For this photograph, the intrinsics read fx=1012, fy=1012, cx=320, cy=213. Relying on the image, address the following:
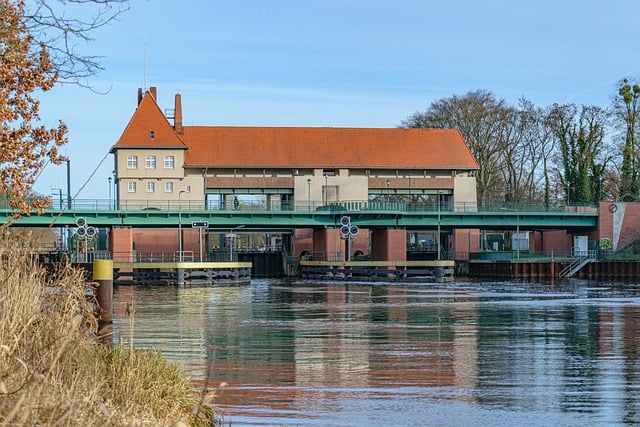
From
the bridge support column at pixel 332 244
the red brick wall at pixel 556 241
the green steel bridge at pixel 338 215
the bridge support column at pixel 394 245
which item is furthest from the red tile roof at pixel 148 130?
the red brick wall at pixel 556 241

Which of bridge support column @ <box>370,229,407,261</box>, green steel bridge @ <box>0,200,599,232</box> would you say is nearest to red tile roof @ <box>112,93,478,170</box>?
green steel bridge @ <box>0,200,599,232</box>

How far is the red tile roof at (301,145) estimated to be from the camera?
90188 millimetres

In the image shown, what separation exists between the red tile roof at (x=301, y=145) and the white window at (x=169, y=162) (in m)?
1.07

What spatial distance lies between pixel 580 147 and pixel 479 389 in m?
79.8

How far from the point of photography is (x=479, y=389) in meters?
15.8

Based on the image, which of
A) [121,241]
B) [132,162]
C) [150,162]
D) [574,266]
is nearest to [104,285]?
[121,241]

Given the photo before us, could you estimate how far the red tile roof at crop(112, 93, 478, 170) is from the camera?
90188 millimetres

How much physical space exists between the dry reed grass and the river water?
623 mm

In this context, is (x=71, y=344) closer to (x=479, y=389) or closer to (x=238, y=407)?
(x=238, y=407)

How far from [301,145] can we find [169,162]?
12869 mm

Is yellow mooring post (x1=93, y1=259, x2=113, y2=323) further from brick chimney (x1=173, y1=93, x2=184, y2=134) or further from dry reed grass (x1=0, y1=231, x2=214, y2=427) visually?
brick chimney (x1=173, y1=93, x2=184, y2=134)

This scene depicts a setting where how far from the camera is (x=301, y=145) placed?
9444 cm

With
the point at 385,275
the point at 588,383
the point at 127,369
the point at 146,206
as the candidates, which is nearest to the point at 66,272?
the point at 127,369

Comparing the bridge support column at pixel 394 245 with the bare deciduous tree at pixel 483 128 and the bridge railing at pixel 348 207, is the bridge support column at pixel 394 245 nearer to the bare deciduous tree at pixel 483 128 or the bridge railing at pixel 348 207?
the bridge railing at pixel 348 207
